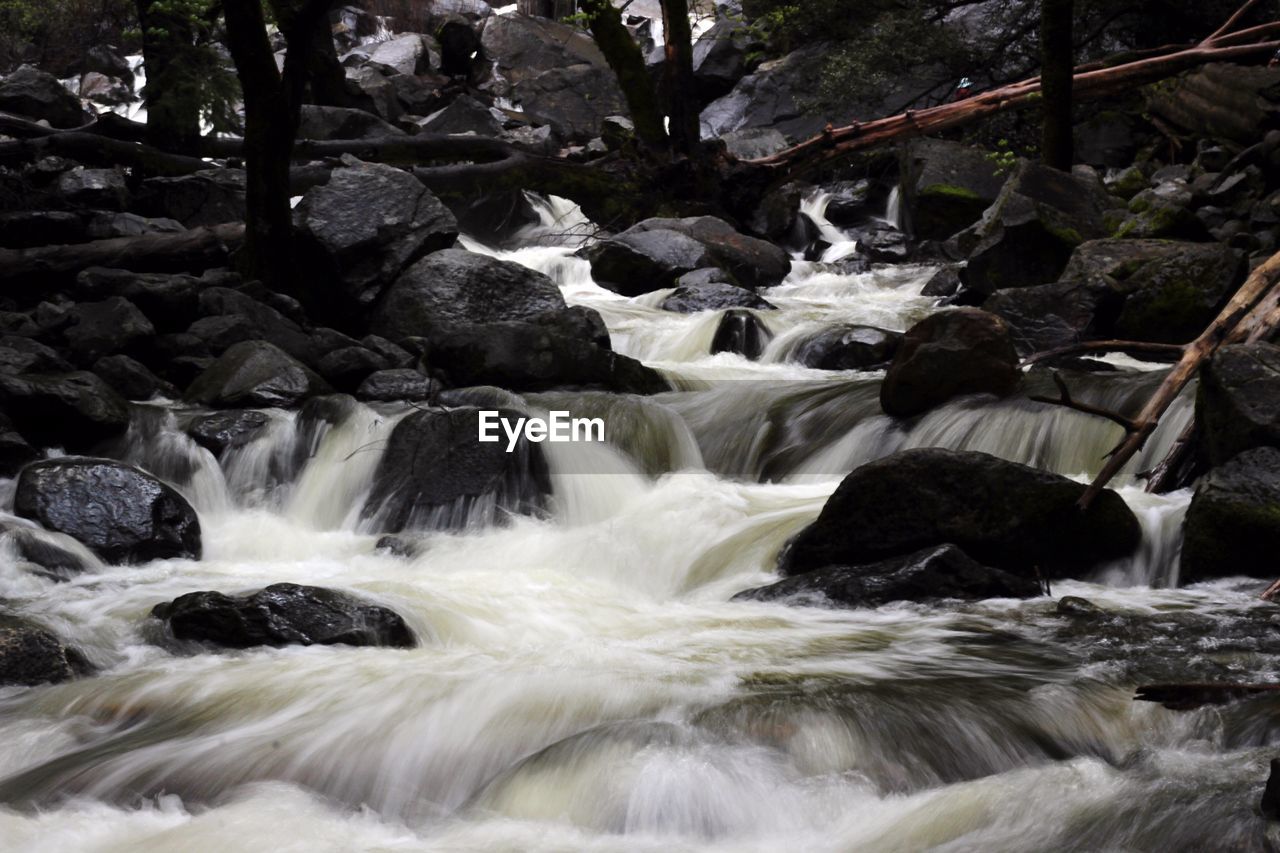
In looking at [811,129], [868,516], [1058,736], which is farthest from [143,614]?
[811,129]

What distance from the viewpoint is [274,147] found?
1055 centimetres

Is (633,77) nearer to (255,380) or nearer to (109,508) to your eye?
(255,380)

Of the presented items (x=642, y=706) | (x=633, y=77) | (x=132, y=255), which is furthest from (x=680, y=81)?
(x=642, y=706)

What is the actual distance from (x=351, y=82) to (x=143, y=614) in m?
17.7

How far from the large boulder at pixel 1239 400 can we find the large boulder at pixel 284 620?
406cm

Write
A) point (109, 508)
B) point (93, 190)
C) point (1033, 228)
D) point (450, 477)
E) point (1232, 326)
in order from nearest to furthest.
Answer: point (109, 508) → point (1232, 326) → point (450, 477) → point (1033, 228) → point (93, 190)

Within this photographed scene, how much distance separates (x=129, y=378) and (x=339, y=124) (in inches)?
429

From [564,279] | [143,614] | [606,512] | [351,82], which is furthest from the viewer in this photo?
[351,82]

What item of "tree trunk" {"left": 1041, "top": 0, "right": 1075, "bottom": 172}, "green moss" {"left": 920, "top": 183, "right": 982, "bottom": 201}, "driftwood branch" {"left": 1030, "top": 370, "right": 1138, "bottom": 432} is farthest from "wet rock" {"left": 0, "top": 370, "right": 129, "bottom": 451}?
"green moss" {"left": 920, "top": 183, "right": 982, "bottom": 201}

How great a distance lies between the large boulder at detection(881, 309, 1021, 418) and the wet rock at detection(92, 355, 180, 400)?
5.30 meters

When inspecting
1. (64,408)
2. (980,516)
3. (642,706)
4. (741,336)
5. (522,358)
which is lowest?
(642,706)

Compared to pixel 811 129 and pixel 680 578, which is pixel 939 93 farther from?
pixel 680 578

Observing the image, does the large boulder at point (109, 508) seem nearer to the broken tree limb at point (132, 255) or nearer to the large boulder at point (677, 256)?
the broken tree limb at point (132, 255)

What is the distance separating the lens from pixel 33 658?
5.07 meters
